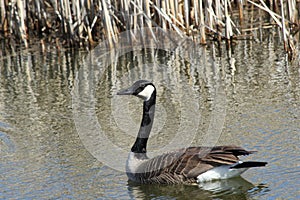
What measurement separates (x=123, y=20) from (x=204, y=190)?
8.47 meters

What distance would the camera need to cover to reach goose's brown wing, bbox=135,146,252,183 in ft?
23.1

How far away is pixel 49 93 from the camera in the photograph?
39.8 ft

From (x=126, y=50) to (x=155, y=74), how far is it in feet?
7.55

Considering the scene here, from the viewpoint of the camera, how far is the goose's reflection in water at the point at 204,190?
22.9 feet

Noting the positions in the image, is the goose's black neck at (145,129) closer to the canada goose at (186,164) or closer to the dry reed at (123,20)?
the canada goose at (186,164)

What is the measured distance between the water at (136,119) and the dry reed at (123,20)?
559 millimetres

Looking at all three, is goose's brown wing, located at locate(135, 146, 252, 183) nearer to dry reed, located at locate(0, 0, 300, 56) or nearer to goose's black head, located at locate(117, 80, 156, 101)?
goose's black head, located at locate(117, 80, 156, 101)

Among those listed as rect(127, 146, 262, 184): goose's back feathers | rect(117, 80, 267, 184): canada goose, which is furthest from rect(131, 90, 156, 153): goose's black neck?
rect(127, 146, 262, 184): goose's back feathers

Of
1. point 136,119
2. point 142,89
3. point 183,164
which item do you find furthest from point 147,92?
point 136,119

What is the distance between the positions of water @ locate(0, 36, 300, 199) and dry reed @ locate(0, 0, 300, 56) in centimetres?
56

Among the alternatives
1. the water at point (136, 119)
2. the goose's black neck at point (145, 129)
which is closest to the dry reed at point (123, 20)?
the water at point (136, 119)

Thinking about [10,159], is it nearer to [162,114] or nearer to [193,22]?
[162,114]

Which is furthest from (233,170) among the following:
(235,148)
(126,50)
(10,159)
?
(126,50)

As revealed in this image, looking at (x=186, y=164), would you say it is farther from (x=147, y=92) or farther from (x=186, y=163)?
(x=147, y=92)
